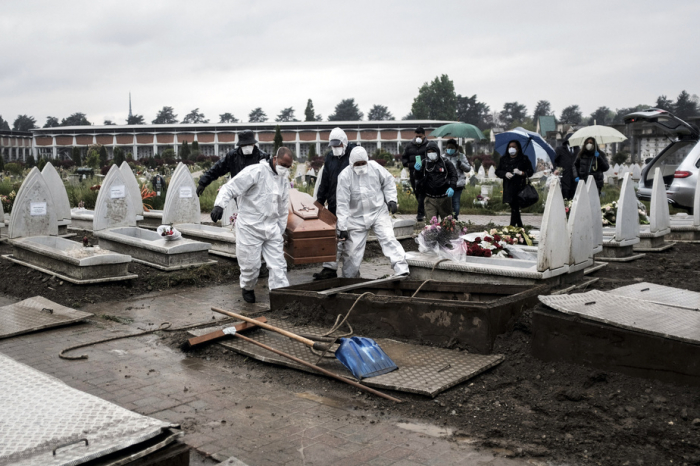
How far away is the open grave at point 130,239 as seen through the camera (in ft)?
31.0

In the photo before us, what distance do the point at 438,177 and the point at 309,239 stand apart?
3.57 m

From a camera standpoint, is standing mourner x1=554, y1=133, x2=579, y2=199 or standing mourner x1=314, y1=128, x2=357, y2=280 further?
standing mourner x1=554, y1=133, x2=579, y2=199

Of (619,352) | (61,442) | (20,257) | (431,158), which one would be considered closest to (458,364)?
(619,352)

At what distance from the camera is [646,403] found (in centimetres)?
407

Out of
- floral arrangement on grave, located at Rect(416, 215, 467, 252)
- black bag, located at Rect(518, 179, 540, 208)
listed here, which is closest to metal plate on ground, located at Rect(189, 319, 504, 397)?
floral arrangement on grave, located at Rect(416, 215, 467, 252)

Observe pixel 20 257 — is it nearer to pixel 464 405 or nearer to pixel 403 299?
pixel 403 299

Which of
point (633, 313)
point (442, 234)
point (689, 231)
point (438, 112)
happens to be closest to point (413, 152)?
point (442, 234)

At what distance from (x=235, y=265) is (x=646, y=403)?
6.95 meters

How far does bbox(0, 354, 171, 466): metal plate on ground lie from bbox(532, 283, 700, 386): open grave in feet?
9.72

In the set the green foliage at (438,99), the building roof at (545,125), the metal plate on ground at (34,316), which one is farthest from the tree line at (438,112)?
the metal plate on ground at (34,316)

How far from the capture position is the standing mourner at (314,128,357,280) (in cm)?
890

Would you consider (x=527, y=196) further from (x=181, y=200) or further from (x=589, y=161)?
(x=181, y=200)

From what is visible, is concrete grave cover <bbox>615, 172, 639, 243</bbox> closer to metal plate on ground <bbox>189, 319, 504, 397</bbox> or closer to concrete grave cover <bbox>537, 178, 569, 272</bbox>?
concrete grave cover <bbox>537, 178, 569, 272</bbox>

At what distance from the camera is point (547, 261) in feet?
22.8
